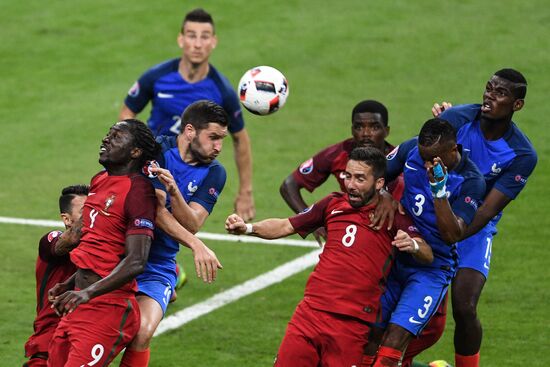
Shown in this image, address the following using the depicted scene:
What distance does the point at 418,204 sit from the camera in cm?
939

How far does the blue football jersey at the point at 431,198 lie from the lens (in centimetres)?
926

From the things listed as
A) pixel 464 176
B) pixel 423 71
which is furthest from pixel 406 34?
pixel 464 176

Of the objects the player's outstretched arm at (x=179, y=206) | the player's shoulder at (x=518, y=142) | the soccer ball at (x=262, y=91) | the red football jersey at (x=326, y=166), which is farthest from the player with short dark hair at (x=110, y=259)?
the player's shoulder at (x=518, y=142)

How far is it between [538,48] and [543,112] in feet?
8.16

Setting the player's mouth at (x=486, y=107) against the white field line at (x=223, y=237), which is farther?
the white field line at (x=223, y=237)

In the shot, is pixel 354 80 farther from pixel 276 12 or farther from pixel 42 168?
pixel 42 168

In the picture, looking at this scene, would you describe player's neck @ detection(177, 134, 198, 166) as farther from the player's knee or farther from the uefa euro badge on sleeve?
the player's knee

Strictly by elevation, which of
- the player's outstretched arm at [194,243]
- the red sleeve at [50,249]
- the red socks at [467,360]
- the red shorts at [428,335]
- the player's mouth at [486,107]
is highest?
the player's mouth at [486,107]

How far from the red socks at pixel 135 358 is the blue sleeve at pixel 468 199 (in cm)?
264

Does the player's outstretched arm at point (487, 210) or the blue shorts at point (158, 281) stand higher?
the player's outstretched arm at point (487, 210)

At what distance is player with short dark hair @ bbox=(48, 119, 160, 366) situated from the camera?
8422 mm

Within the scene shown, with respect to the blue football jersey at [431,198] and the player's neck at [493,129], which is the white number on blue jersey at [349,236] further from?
the player's neck at [493,129]

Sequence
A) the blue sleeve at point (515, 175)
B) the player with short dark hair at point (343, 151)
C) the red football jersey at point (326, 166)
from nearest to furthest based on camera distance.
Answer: the blue sleeve at point (515, 175), the player with short dark hair at point (343, 151), the red football jersey at point (326, 166)

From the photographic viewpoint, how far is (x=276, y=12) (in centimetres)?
2355
